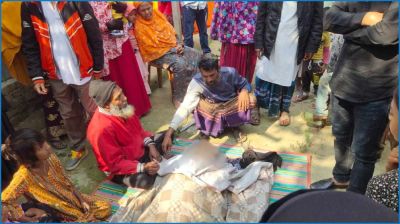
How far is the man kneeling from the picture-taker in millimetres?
3865

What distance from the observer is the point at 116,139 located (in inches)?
130

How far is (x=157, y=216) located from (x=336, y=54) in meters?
2.47

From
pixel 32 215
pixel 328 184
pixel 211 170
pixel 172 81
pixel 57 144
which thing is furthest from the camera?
pixel 172 81

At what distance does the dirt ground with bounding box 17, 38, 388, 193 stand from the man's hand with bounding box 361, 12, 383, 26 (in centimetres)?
174

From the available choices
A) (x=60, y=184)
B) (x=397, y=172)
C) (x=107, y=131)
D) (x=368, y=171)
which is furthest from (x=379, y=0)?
(x=60, y=184)

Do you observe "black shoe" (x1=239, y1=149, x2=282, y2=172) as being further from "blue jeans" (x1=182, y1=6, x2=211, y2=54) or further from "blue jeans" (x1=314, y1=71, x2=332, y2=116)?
"blue jeans" (x1=182, y1=6, x2=211, y2=54)

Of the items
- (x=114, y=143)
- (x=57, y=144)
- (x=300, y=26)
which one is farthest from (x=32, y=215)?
(x=300, y=26)

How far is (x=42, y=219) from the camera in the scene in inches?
99.9

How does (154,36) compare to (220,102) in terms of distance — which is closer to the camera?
(220,102)

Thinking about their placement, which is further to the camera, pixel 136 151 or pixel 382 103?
pixel 136 151

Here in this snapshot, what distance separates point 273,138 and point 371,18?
85.0 inches

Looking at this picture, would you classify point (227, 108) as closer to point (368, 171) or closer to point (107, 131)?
point (107, 131)

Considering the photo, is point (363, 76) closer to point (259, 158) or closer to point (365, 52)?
point (365, 52)

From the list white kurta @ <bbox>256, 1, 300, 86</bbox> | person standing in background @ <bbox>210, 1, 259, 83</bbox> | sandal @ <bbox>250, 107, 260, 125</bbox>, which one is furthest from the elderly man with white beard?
person standing in background @ <bbox>210, 1, 259, 83</bbox>
